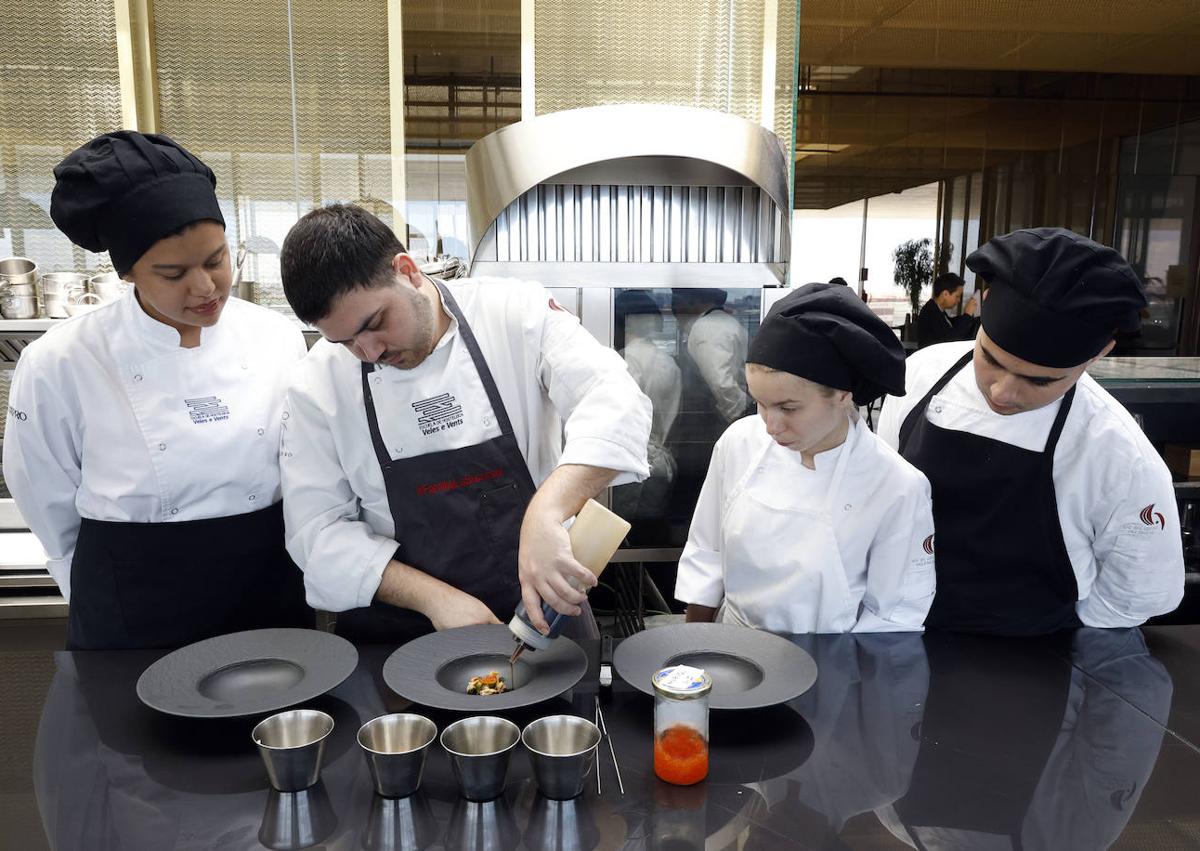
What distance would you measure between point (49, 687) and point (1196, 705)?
1840 mm

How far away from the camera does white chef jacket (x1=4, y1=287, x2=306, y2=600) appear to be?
1.61 metres

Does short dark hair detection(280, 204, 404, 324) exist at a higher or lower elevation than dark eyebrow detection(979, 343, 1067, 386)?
higher

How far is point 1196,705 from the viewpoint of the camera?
1.30 m

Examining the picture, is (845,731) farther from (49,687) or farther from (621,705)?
(49,687)

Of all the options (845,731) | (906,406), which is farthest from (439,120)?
(845,731)

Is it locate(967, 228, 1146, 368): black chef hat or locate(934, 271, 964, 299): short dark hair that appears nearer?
locate(967, 228, 1146, 368): black chef hat

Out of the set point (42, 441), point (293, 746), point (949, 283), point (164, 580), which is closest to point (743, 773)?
point (293, 746)

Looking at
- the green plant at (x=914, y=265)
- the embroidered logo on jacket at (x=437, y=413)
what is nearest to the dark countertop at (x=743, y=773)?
the embroidered logo on jacket at (x=437, y=413)

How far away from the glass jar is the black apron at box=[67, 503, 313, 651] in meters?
1.03

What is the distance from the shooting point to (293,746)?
41.6 inches

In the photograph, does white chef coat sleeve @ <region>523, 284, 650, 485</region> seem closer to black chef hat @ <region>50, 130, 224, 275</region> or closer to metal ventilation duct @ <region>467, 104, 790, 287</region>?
black chef hat @ <region>50, 130, 224, 275</region>

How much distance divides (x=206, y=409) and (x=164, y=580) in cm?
35

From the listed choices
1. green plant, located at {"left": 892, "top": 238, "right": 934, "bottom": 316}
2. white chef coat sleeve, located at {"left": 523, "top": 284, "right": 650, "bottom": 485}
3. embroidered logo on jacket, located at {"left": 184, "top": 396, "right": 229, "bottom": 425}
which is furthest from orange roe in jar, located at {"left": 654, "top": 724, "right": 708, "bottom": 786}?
green plant, located at {"left": 892, "top": 238, "right": 934, "bottom": 316}

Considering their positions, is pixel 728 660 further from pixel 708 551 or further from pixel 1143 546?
pixel 1143 546
